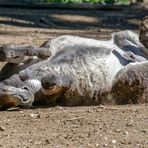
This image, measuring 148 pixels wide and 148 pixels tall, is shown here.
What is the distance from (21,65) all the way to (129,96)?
2.98ft

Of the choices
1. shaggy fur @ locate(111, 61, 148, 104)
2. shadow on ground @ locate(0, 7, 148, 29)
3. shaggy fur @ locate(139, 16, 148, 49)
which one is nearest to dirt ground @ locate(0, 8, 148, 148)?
shaggy fur @ locate(111, 61, 148, 104)

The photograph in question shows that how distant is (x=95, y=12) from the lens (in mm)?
14438

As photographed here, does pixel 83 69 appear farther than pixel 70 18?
No

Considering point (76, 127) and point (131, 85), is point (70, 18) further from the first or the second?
point (76, 127)

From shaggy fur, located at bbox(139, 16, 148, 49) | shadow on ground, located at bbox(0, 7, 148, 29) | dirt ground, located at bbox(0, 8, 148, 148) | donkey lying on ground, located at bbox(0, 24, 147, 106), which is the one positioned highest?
shaggy fur, located at bbox(139, 16, 148, 49)

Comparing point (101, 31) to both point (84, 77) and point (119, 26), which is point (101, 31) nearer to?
point (119, 26)

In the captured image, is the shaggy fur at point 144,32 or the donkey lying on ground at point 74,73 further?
the shaggy fur at point 144,32

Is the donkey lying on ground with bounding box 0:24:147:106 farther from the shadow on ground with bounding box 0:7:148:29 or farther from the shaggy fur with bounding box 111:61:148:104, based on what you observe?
the shadow on ground with bounding box 0:7:148:29

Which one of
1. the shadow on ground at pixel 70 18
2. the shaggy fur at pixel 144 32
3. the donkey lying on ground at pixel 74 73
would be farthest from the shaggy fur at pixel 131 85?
the shadow on ground at pixel 70 18

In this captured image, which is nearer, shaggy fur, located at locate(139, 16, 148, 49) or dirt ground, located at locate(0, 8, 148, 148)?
dirt ground, located at locate(0, 8, 148, 148)

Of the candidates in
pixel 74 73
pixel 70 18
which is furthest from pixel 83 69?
pixel 70 18

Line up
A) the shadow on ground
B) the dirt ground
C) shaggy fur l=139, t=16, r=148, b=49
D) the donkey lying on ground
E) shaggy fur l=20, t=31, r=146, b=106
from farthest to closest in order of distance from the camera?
the shadow on ground
shaggy fur l=139, t=16, r=148, b=49
shaggy fur l=20, t=31, r=146, b=106
the donkey lying on ground
the dirt ground

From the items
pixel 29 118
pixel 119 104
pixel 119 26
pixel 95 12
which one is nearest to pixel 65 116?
pixel 29 118

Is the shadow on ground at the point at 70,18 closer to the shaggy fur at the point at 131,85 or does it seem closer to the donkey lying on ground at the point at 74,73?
the donkey lying on ground at the point at 74,73
